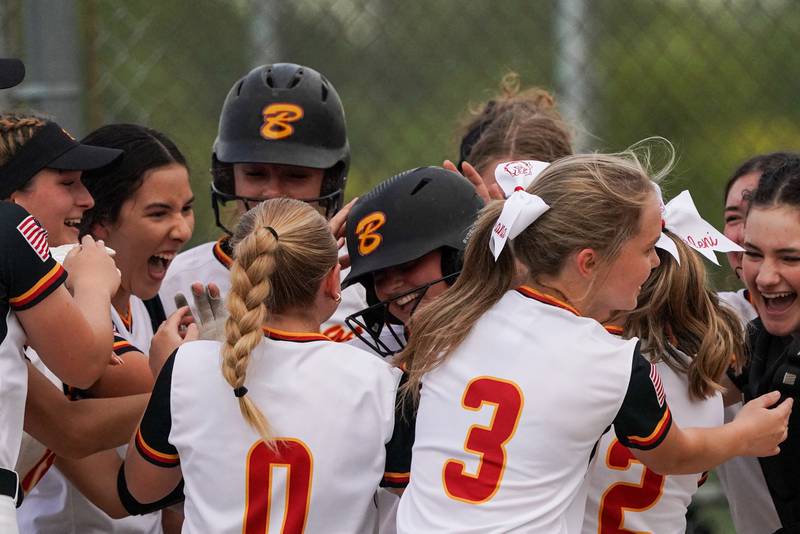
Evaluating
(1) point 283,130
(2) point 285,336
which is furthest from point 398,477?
(1) point 283,130

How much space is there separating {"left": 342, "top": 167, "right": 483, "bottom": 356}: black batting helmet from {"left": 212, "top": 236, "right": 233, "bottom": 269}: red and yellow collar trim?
780 mm

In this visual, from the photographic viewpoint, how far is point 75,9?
376 cm

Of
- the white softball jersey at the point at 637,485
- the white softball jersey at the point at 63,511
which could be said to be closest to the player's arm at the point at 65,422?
the white softball jersey at the point at 63,511

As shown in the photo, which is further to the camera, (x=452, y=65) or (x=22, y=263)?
(x=452, y=65)

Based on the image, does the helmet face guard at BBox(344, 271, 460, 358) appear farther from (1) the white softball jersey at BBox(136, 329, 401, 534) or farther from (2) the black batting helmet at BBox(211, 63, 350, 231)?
(2) the black batting helmet at BBox(211, 63, 350, 231)

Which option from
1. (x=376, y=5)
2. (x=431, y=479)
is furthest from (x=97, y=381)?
(x=376, y=5)

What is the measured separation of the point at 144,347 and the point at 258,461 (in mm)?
1033

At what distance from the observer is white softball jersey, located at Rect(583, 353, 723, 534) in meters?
2.78

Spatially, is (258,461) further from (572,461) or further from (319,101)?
(319,101)

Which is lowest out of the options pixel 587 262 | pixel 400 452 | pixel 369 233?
pixel 400 452

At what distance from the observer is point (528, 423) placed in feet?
8.03

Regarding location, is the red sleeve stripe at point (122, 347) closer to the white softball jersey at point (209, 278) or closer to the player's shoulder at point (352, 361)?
the white softball jersey at point (209, 278)

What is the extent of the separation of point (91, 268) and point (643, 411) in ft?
4.34

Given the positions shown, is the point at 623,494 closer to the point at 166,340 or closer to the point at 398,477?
the point at 398,477
